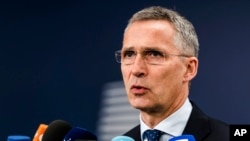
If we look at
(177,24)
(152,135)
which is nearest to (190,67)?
A: (177,24)

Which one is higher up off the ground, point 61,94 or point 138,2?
point 138,2

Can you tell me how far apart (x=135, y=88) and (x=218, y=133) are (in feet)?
0.77

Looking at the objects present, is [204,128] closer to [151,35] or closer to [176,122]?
[176,122]

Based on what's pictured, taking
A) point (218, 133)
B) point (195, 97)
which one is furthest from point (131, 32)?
point (195, 97)

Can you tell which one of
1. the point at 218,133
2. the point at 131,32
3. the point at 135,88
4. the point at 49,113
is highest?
the point at 131,32

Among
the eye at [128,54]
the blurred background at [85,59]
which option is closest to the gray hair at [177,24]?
the eye at [128,54]

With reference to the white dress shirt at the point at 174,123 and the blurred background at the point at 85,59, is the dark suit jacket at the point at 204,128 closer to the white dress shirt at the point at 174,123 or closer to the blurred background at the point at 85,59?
the white dress shirt at the point at 174,123

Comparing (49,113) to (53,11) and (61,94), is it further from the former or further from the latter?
(53,11)

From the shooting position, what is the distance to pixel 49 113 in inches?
101

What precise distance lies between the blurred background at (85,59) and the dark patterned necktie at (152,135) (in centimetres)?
100

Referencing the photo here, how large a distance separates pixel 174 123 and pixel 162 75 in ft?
0.41

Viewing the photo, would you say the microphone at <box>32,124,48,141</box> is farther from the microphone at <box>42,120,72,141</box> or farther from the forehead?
the forehead

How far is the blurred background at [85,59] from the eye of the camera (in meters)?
2.21

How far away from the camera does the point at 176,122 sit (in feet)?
4.07
